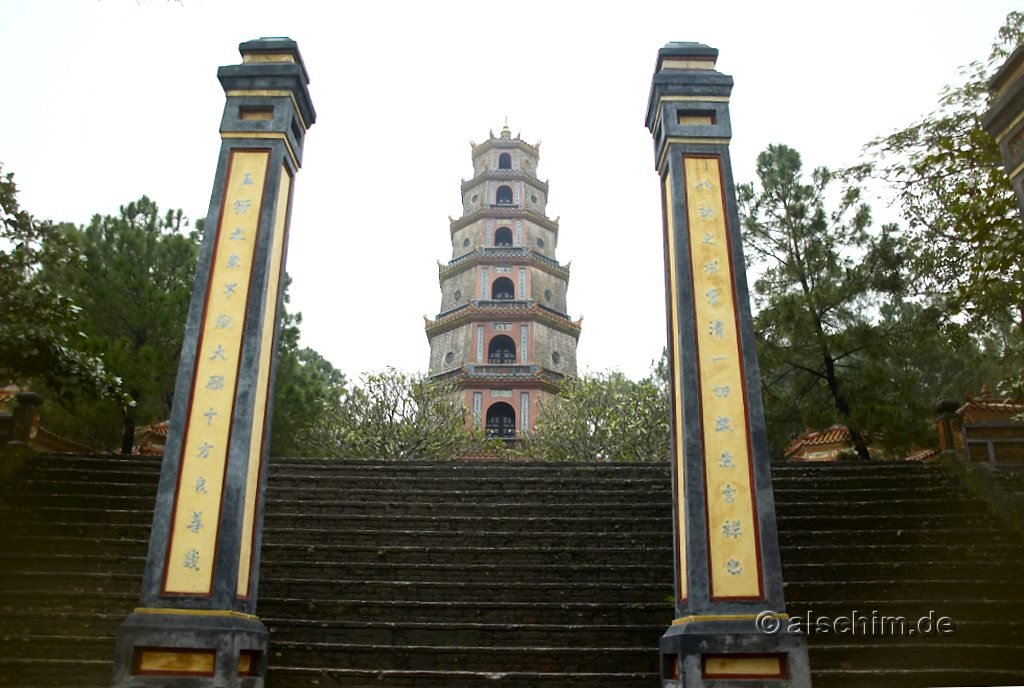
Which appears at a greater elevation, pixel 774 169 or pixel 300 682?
pixel 774 169

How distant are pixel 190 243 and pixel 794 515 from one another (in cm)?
1045

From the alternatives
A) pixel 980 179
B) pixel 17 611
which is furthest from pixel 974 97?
pixel 17 611

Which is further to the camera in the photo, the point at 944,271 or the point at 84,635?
the point at 944,271

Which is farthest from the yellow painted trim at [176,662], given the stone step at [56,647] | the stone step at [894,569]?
the stone step at [894,569]

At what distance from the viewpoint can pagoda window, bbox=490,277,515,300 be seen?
24.4 meters

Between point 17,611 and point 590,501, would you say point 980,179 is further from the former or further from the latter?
point 17,611

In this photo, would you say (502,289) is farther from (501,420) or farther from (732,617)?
(732,617)

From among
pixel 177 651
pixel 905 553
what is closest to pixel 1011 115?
pixel 905 553

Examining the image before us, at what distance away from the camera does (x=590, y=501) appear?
8.59 m

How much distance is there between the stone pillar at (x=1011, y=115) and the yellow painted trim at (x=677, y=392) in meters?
2.05

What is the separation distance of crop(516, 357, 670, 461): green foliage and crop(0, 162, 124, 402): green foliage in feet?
33.7

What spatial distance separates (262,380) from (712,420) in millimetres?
2975

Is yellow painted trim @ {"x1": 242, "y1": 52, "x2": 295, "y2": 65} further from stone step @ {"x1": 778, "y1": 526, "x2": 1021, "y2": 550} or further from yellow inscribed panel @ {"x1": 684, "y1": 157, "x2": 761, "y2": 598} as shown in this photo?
stone step @ {"x1": 778, "y1": 526, "x2": 1021, "y2": 550}

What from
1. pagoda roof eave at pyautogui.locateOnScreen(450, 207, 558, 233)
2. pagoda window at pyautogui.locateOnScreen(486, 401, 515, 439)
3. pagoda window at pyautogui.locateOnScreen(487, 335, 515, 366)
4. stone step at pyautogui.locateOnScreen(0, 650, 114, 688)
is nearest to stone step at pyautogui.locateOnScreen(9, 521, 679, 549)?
stone step at pyautogui.locateOnScreen(0, 650, 114, 688)
